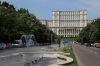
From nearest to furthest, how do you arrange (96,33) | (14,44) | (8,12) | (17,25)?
(8,12) < (14,44) < (17,25) < (96,33)

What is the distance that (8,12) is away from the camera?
6812 cm

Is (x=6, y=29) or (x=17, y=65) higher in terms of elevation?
(x=6, y=29)

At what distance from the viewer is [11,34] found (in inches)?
2717

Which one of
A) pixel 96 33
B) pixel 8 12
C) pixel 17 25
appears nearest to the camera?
pixel 8 12

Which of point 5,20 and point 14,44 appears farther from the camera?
point 14,44

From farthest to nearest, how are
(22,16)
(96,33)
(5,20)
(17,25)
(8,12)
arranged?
(22,16) → (96,33) → (17,25) → (8,12) → (5,20)

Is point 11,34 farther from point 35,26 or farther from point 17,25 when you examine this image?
point 35,26

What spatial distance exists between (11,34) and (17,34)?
6.61 metres

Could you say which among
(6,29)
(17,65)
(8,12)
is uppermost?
(8,12)

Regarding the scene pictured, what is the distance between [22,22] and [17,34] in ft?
34.2

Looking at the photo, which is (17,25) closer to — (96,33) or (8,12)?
(8,12)

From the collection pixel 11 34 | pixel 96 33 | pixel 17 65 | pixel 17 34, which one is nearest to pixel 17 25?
pixel 17 34

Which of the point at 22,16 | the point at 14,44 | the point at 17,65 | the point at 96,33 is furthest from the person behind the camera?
the point at 22,16

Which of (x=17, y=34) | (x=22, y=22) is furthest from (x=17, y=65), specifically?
(x=22, y=22)
